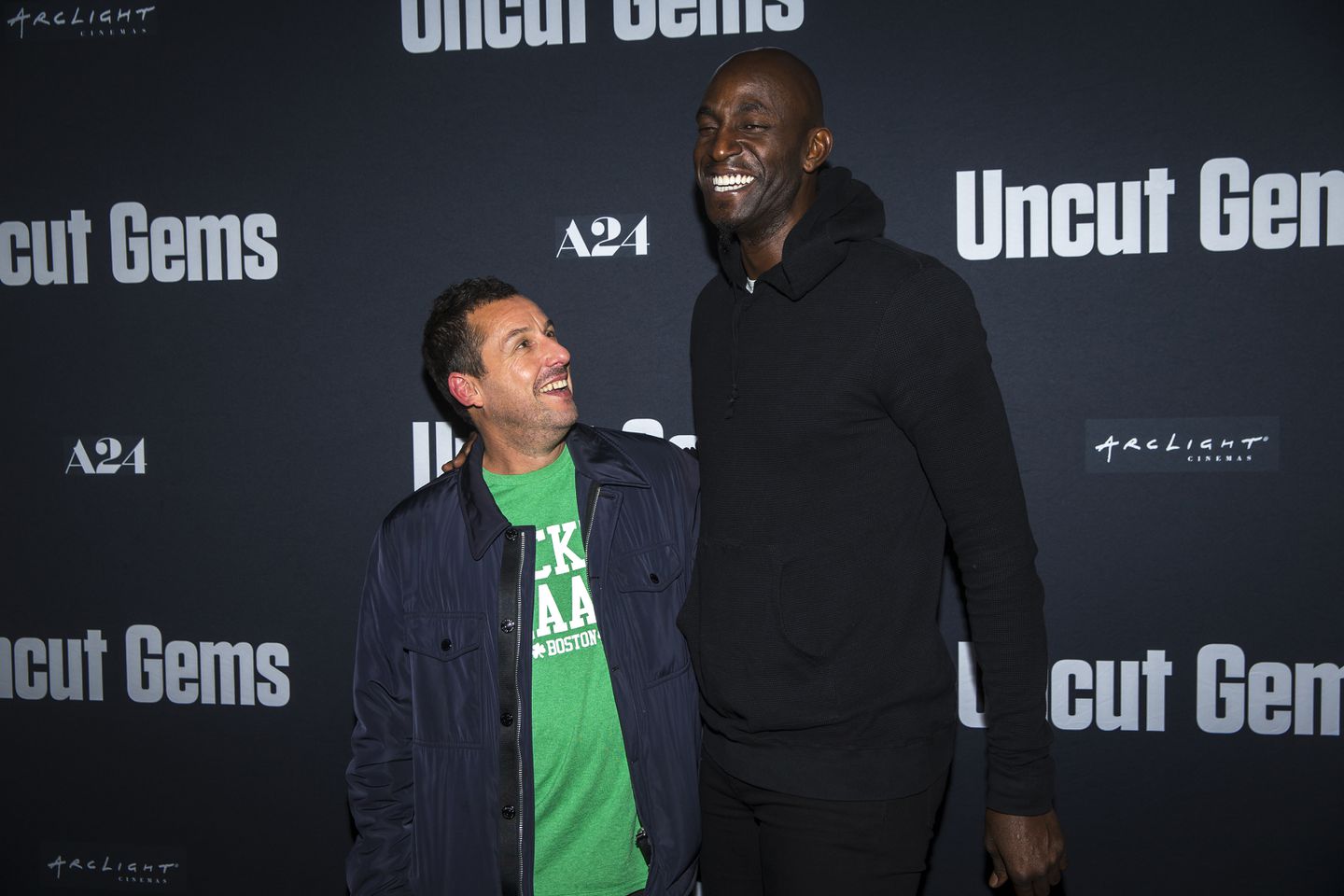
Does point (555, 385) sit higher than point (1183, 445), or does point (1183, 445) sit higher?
point (555, 385)

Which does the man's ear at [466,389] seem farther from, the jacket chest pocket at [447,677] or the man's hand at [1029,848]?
the man's hand at [1029,848]

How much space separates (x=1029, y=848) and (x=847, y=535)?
0.45 metres

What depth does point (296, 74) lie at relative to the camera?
Result: 2057 mm

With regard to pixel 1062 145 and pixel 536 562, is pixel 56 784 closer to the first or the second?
pixel 536 562

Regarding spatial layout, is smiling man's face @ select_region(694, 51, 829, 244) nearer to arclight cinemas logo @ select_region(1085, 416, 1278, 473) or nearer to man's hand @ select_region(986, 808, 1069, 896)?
man's hand @ select_region(986, 808, 1069, 896)

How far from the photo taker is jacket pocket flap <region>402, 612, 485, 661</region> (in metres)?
1.37

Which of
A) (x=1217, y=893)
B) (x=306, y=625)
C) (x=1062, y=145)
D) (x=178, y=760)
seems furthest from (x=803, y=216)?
(x=178, y=760)

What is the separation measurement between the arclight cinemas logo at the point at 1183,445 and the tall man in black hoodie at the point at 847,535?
0.78 meters

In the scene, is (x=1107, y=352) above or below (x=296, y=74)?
below

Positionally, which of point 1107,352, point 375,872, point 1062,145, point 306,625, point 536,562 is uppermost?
point 1062,145

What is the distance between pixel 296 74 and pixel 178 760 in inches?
64.5

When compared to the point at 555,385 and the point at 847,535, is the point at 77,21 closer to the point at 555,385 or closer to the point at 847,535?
the point at 555,385

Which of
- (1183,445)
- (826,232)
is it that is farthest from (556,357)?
(1183,445)

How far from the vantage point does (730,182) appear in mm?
1258
